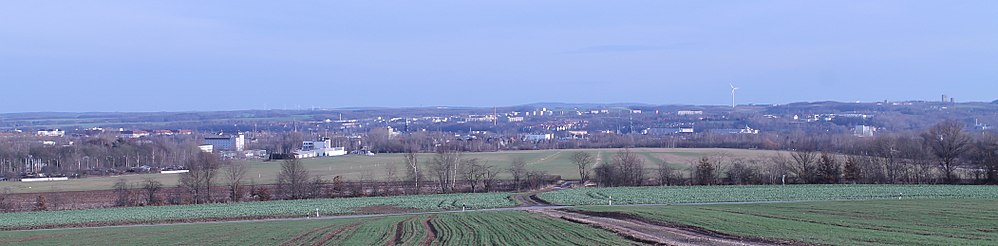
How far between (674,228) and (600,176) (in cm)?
4950

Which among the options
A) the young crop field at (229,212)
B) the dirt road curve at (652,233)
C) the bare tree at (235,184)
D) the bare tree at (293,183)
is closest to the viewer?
the dirt road curve at (652,233)

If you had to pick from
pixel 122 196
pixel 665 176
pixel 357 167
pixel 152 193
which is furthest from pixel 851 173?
pixel 122 196

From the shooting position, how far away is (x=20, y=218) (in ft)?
188

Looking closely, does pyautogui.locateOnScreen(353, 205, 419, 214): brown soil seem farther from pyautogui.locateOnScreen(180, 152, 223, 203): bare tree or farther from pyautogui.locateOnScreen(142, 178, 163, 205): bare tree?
pyautogui.locateOnScreen(142, 178, 163, 205): bare tree

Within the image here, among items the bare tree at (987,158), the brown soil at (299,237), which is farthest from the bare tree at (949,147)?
the brown soil at (299,237)

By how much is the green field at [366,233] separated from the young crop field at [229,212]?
6017 millimetres

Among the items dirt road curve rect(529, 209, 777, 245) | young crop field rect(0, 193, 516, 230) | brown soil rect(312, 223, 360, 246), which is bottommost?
young crop field rect(0, 193, 516, 230)

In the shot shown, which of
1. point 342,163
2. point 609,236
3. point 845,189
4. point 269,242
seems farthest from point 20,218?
point 342,163

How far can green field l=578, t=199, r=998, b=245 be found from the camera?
27938 mm

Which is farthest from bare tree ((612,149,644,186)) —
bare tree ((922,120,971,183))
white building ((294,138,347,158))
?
white building ((294,138,347,158))

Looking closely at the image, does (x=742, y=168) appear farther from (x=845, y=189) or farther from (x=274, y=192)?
(x=274, y=192)

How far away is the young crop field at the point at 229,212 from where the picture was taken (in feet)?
173

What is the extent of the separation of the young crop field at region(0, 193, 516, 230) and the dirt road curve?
59.3 ft

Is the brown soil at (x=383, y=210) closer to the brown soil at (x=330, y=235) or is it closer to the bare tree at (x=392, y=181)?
the brown soil at (x=330, y=235)
